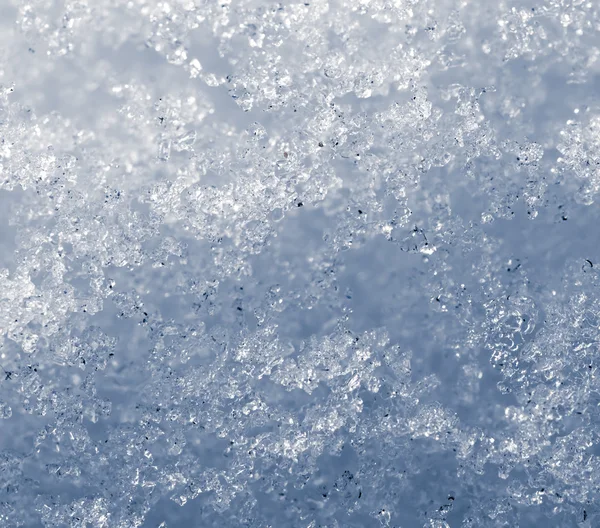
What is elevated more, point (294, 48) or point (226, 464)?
point (294, 48)

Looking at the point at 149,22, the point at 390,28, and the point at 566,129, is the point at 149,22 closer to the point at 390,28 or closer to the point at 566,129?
the point at 390,28

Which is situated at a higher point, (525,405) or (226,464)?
(525,405)

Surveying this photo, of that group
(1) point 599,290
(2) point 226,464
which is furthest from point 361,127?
(2) point 226,464

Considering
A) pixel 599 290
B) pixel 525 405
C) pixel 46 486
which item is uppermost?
pixel 599 290

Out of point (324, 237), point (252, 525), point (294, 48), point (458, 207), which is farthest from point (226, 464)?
point (294, 48)

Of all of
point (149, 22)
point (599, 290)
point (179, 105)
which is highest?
point (149, 22)

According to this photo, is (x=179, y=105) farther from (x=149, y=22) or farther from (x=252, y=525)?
(x=252, y=525)
